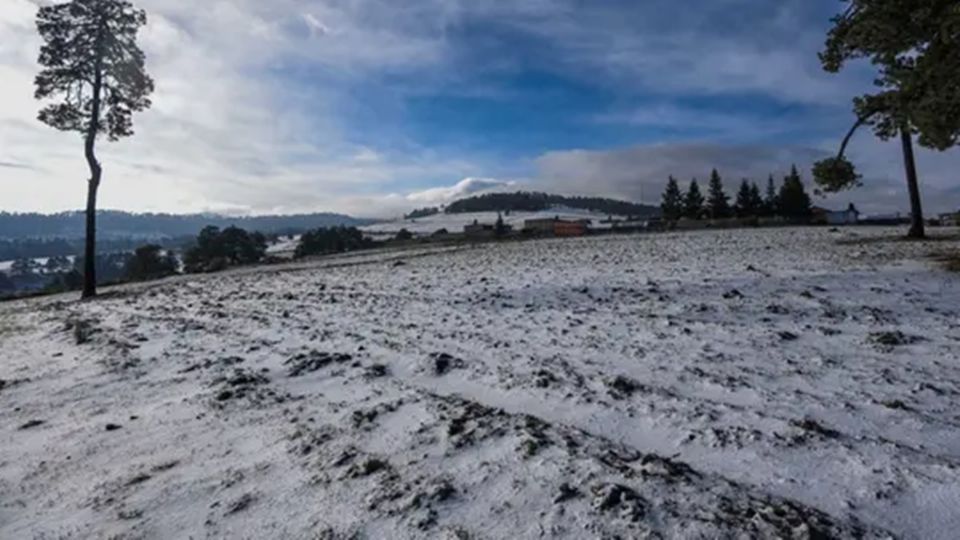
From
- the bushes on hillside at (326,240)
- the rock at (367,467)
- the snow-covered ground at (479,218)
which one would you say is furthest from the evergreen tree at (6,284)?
the rock at (367,467)

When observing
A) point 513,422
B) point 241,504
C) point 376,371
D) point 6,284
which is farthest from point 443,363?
point 6,284

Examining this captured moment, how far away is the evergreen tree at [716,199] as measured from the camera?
71.5 meters

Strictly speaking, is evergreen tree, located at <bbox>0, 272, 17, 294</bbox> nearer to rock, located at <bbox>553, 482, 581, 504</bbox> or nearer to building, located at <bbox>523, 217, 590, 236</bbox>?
building, located at <bbox>523, 217, 590, 236</bbox>

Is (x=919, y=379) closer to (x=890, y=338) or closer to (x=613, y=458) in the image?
(x=890, y=338)

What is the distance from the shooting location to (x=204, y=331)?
449 inches

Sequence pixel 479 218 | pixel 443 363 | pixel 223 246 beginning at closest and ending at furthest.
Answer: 1. pixel 443 363
2. pixel 223 246
3. pixel 479 218

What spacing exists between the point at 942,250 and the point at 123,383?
21.5m

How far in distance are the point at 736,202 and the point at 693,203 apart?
22.5 ft

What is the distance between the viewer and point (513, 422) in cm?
561

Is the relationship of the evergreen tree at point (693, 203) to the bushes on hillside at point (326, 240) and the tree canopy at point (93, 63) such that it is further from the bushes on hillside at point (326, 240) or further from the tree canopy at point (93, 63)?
the tree canopy at point (93, 63)

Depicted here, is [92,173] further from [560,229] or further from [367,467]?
[560,229]

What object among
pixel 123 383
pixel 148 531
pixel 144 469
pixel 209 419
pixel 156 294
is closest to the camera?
pixel 148 531

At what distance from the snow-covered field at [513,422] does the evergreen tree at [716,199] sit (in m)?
63.2

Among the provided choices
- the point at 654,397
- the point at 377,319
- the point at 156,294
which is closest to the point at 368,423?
the point at 654,397
